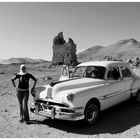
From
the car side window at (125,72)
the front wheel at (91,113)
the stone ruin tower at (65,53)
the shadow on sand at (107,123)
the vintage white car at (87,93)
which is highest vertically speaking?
the stone ruin tower at (65,53)

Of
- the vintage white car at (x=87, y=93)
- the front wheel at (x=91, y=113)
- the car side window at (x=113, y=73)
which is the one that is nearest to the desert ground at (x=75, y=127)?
the front wheel at (x=91, y=113)

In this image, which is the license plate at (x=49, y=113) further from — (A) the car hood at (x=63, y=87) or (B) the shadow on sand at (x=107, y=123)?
(B) the shadow on sand at (x=107, y=123)

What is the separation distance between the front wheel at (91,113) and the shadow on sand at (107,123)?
6.7 inches

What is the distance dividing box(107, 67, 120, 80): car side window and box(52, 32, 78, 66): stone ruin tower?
119 ft

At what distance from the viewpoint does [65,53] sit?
45969mm

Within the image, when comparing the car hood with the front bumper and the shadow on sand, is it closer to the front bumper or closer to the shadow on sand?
the front bumper

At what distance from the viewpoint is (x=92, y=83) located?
21.1 feet

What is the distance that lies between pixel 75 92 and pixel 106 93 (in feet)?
4.69

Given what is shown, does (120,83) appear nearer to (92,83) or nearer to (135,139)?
(92,83)

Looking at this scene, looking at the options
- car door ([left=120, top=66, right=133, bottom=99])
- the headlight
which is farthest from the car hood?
car door ([left=120, top=66, right=133, bottom=99])

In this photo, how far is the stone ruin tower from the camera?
44.6 metres

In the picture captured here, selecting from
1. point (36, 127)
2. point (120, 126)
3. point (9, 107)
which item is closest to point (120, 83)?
point (120, 126)

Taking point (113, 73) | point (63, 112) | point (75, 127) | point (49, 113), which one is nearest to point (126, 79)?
point (113, 73)

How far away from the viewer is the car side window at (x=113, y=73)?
709 cm
